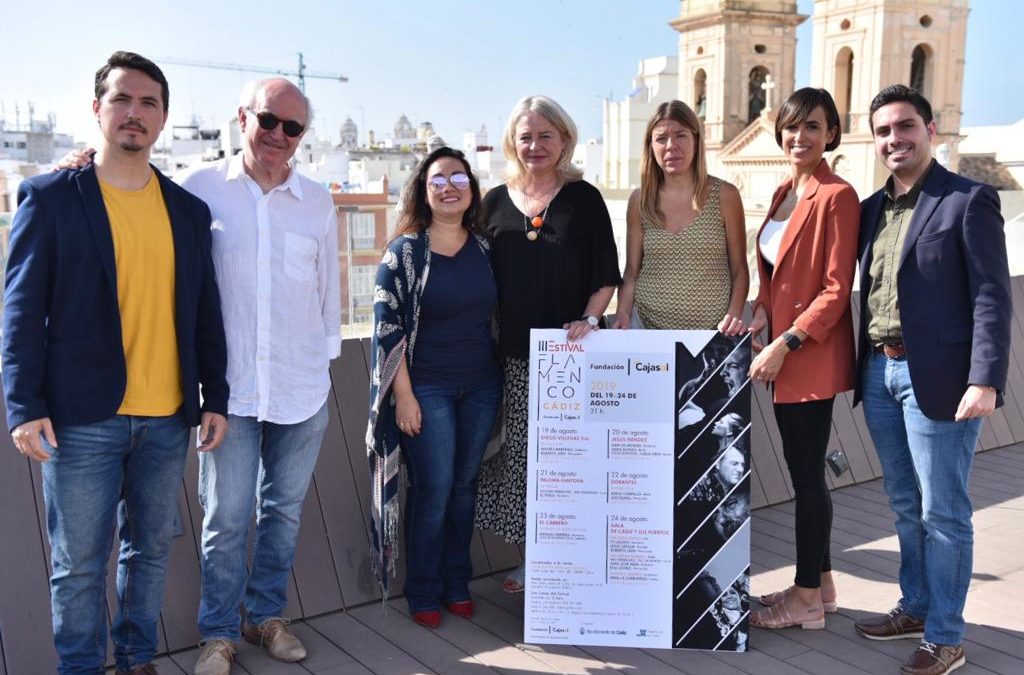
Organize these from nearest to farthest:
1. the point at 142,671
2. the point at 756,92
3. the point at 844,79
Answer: the point at 142,671 → the point at 844,79 → the point at 756,92

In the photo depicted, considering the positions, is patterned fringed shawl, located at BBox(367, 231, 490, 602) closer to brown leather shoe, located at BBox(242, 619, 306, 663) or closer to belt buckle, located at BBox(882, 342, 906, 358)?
brown leather shoe, located at BBox(242, 619, 306, 663)

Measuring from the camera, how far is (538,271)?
3.44 m

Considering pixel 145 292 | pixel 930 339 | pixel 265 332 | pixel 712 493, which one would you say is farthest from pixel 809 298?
pixel 145 292

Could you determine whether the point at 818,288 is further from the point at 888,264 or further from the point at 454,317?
the point at 454,317

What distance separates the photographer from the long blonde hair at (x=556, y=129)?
3420mm

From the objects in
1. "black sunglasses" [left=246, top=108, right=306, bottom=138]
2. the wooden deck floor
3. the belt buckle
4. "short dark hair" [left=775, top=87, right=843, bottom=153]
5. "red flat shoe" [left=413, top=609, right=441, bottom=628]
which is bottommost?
the wooden deck floor

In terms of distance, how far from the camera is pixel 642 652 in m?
3.36

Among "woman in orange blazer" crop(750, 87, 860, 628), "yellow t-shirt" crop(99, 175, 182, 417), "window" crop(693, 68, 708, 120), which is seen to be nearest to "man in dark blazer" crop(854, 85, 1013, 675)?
"woman in orange blazer" crop(750, 87, 860, 628)

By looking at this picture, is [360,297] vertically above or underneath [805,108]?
underneath

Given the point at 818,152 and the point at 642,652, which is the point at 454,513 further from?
the point at 818,152

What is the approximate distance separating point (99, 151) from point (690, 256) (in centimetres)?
190

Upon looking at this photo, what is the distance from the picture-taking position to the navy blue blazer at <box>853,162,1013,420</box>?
9.71 feet

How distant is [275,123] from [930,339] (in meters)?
2.05

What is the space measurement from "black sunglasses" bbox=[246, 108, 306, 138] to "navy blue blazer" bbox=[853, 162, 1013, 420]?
1870 mm
